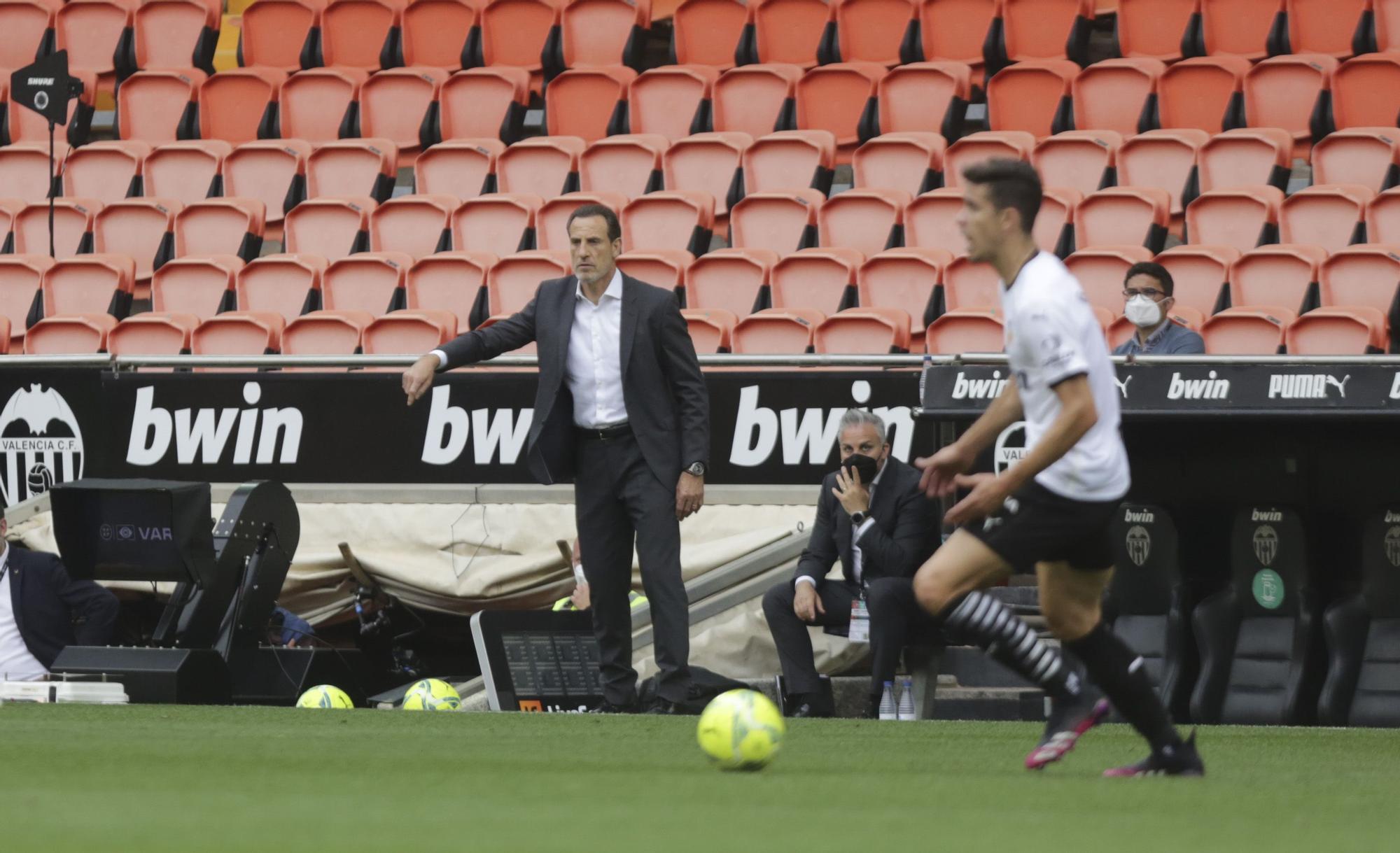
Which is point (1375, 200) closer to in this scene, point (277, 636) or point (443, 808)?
point (277, 636)

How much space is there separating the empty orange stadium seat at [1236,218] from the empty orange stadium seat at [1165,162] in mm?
465

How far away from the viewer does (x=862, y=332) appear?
10.8 m

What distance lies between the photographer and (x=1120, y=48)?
541 inches

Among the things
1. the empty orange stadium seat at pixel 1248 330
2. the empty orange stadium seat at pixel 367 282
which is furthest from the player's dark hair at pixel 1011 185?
the empty orange stadium seat at pixel 367 282

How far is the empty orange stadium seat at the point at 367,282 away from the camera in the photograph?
40.7ft

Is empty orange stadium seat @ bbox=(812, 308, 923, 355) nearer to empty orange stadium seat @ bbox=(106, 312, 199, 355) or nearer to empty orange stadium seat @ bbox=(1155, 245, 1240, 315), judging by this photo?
empty orange stadium seat @ bbox=(1155, 245, 1240, 315)

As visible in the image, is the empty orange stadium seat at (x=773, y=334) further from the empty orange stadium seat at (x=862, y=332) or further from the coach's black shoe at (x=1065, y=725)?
the coach's black shoe at (x=1065, y=725)

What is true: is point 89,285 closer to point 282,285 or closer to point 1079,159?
point 282,285

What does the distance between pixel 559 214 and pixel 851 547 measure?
15.5 ft

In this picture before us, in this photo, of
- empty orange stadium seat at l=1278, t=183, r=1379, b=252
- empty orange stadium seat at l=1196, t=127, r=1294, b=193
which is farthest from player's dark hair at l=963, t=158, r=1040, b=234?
empty orange stadium seat at l=1196, t=127, r=1294, b=193

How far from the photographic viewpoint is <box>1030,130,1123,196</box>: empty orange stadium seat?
12289 millimetres

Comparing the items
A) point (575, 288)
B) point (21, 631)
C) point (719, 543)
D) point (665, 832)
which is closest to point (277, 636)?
point (21, 631)

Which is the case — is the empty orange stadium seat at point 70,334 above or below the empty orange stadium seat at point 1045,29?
below

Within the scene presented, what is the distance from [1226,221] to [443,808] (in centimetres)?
840
